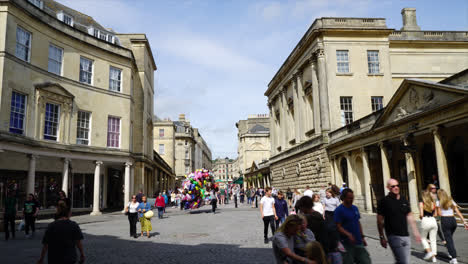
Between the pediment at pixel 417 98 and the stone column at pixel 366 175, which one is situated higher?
the pediment at pixel 417 98

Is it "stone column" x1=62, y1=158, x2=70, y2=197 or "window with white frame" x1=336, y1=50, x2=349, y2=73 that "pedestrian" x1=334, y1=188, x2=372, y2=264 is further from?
"window with white frame" x1=336, y1=50, x2=349, y2=73

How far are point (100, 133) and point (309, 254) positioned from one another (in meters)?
27.4

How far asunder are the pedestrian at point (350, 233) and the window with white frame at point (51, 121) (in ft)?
77.6

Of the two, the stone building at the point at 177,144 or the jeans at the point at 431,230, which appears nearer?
the jeans at the point at 431,230

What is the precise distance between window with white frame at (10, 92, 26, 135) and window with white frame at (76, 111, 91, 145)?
487 cm

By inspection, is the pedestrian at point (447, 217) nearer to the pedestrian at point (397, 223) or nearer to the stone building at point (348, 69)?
the pedestrian at point (397, 223)

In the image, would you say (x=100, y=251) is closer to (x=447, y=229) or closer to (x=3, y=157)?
(x=447, y=229)

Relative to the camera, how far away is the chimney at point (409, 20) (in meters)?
34.4

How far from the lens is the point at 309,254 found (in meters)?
3.65

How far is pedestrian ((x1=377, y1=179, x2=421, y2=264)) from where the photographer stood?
5.66m

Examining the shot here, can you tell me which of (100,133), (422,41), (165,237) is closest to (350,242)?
(165,237)

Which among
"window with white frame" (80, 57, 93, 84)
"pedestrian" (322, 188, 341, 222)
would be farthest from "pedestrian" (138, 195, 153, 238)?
"window with white frame" (80, 57, 93, 84)

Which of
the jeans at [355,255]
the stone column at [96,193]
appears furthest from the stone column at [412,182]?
the stone column at [96,193]

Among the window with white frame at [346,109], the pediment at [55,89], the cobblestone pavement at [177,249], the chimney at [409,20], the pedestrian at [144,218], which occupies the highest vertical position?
the chimney at [409,20]
